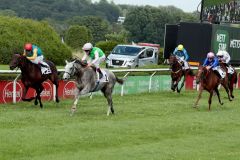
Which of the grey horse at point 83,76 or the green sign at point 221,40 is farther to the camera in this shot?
the green sign at point 221,40

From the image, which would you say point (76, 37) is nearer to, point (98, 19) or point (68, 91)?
point (68, 91)

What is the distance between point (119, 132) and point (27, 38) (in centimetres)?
1731

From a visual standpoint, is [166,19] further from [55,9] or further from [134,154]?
[134,154]

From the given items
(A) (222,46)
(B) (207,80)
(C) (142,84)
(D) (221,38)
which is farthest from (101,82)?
(A) (222,46)

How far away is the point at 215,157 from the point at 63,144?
2729 millimetres

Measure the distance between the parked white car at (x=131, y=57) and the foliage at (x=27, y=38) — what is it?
329cm

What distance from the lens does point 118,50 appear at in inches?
1368

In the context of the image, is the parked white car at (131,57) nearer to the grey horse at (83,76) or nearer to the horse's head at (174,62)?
the horse's head at (174,62)

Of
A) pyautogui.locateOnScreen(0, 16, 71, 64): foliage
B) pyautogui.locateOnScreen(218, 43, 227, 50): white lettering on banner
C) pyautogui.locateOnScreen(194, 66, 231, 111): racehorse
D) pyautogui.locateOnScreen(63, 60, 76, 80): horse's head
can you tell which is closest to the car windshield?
pyautogui.locateOnScreen(0, 16, 71, 64): foliage

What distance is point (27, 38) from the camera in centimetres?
2903

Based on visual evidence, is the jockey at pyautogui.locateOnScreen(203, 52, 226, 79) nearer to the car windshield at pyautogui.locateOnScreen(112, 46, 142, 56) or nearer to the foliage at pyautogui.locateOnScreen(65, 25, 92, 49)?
the car windshield at pyautogui.locateOnScreen(112, 46, 142, 56)

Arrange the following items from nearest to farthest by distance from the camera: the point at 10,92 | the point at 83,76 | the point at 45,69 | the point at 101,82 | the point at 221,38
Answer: the point at 83,76
the point at 101,82
the point at 45,69
the point at 10,92
the point at 221,38

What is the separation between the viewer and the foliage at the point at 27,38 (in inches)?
1107

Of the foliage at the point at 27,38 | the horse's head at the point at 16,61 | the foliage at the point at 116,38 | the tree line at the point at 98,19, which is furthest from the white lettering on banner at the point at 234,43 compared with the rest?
the foliage at the point at 116,38
